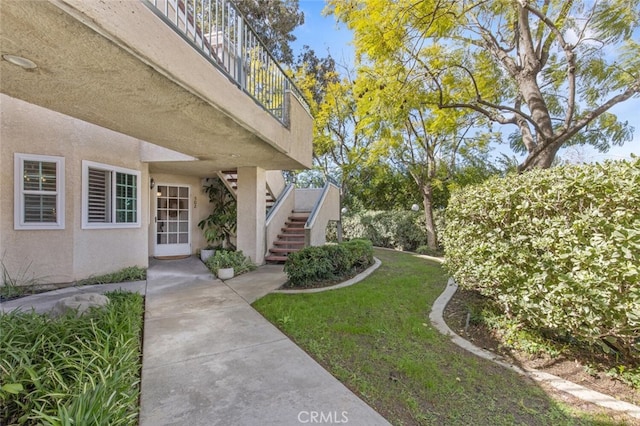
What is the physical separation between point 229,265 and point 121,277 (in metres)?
2.44

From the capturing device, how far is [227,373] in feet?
10.0

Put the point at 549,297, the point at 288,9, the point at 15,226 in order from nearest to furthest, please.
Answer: the point at 549,297 → the point at 15,226 → the point at 288,9

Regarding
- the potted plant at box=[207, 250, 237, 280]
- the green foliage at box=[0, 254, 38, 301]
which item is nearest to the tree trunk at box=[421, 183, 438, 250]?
the potted plant at box=[207, 250, 237, 280]

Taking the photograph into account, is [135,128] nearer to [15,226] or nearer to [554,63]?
[15,226]

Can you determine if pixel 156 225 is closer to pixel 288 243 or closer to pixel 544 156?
pixel 288 243

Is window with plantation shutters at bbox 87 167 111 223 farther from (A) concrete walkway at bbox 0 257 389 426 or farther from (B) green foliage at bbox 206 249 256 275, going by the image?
(B) green foliage at bbox 206 249 256 275

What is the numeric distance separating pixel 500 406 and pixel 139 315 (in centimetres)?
488

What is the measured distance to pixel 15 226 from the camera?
565 centimetres

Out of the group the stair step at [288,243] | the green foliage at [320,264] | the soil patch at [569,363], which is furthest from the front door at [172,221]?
the soil patch at [569,363]

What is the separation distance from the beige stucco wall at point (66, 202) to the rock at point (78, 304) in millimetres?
2527

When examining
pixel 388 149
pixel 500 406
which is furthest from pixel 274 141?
pixel 388 149

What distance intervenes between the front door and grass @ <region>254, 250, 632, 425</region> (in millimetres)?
5774

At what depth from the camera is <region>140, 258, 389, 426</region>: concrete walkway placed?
2.44m

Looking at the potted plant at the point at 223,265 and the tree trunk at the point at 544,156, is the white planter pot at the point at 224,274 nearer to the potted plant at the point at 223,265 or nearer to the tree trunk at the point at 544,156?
the potted plant at the point at 223,265
